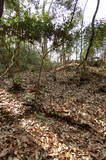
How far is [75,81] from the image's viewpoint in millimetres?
8844

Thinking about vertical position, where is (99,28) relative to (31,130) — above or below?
above

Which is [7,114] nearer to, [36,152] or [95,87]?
[36,152]

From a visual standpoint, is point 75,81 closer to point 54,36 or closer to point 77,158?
point 54,36

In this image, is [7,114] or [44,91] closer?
[7,114]

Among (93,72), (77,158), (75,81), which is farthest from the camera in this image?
(93,72)

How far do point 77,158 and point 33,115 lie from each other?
183 centimetres

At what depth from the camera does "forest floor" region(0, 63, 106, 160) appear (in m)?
3.52

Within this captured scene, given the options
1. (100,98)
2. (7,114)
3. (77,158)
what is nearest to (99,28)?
(100,98)

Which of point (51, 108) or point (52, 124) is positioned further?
point (51, 108)

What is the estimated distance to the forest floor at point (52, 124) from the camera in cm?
352

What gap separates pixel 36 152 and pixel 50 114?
→ 1.74 meters

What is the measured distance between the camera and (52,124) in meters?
4.56

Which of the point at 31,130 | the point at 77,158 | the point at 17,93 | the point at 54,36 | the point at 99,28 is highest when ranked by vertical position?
the point at 99,28

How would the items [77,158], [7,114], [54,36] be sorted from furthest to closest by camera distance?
[54,36] → [7,114] → [77,158]
